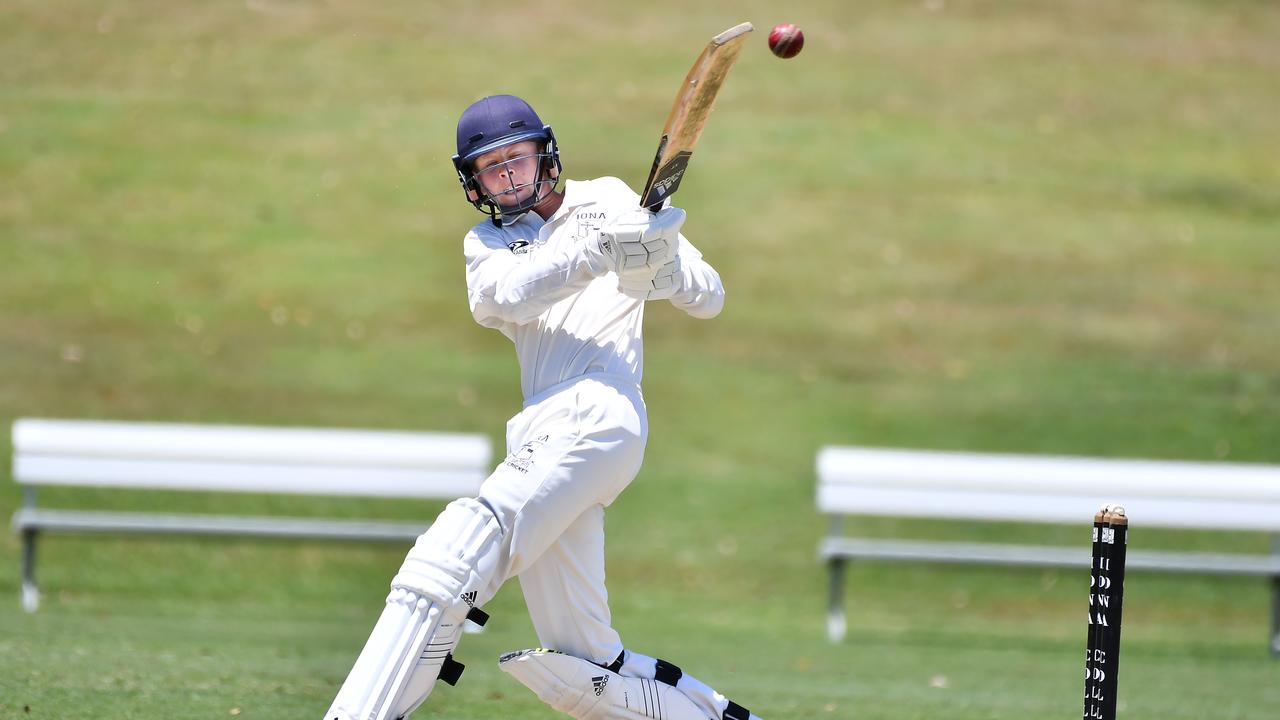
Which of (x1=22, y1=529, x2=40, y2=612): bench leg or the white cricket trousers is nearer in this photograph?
the white cricket trousers

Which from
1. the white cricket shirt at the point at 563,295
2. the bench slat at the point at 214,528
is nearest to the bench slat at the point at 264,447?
the bench slat at the point at 214,528

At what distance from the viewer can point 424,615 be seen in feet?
13.2

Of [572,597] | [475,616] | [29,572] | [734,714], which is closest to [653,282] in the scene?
[572,597]

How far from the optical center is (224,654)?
687 centimetres

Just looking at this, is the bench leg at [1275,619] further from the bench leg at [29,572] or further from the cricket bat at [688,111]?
the bench leg at [29,572]

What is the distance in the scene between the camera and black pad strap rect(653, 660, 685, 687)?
4387 millimetres

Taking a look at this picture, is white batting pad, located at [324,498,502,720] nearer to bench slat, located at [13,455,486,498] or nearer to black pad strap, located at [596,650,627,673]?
black pad strap, located at [596,650,627,673]

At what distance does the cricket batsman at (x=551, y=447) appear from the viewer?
402 cm

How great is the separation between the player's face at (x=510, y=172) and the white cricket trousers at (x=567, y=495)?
57 centimetres

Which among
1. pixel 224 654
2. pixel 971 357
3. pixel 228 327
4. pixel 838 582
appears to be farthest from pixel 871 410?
pixel 224 654

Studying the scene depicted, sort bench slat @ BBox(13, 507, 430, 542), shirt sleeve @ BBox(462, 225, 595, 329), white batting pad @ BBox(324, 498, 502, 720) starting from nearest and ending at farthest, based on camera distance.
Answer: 1. white batting pad @ BBox(324, 498, 502, 720)
2. shirt sleeve @ BBox(462, 225, 595, 329)
3. bench slat @ BBox(13, 507, 430, 542)

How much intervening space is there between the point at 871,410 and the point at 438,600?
8.46 m

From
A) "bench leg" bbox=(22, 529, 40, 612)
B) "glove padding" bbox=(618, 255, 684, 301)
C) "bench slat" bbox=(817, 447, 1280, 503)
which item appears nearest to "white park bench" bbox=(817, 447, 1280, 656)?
"bench slat" bbox=(817, 447, 1280, 503)

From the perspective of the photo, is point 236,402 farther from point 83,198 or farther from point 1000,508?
point 1000,508
